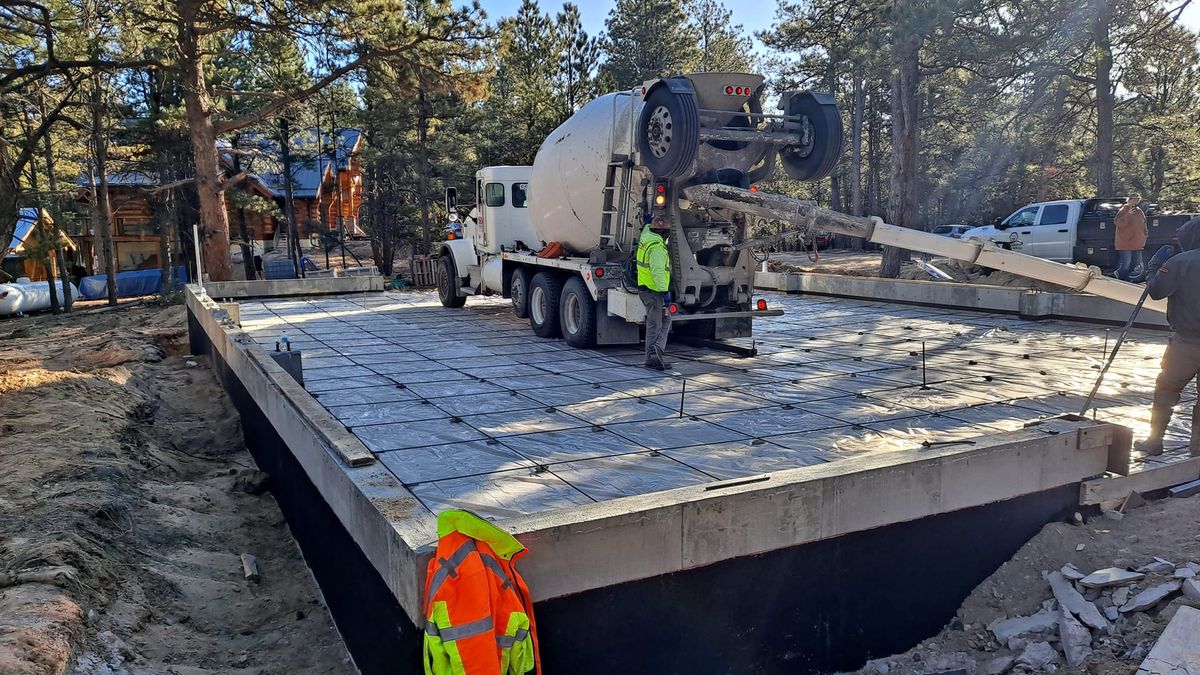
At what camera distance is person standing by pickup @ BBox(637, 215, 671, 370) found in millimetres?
8578

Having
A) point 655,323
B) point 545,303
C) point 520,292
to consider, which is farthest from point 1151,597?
point 520,292

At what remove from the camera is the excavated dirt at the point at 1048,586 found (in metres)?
4.44

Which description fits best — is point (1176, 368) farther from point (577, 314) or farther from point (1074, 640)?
point (577, 314)

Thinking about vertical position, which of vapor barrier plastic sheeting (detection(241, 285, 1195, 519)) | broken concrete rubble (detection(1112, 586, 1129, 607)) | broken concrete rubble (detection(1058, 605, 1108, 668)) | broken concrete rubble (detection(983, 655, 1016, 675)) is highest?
vapor barrier plastic sheeting (detection(241, 285, 1195, 519))

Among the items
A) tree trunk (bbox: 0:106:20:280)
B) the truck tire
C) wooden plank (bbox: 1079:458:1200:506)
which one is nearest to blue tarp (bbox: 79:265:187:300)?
tree trunk (bbox: 0:106:20:280)

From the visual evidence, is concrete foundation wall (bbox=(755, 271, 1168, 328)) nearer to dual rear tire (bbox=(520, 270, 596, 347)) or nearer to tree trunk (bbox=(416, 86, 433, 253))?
dual rear tire (bbox=(520, 270, 596, 347))

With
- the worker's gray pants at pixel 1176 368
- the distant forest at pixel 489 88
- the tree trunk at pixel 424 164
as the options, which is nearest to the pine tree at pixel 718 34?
the distant forest at pixel 489 88

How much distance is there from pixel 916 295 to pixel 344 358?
1027cm

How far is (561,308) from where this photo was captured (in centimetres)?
1109

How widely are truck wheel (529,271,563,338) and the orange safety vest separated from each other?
7.84 m

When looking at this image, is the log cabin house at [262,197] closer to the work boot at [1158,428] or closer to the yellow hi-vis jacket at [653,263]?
the yellow hi-vis jacket at [653,263]

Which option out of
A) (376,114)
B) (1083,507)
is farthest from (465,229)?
(376,114)

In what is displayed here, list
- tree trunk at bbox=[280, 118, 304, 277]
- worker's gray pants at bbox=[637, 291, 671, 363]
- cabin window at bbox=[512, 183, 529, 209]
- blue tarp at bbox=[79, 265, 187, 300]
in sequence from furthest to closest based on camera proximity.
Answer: tree trunk at bbox=[280, 118, 304, 277] < blue tarp at bbox=[79, 265, 187, 300] < cabin window at bbox=[512, 183, 529, 209] < worker's gray pants at bbox=[637, 291, 671, 363]

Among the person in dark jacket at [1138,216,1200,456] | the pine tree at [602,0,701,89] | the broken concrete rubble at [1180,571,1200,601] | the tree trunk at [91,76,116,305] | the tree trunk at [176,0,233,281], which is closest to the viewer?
the broken concrete rubble at [1180,571,1200,601]
